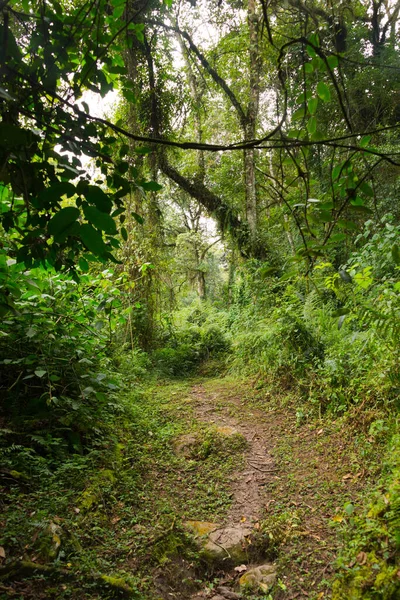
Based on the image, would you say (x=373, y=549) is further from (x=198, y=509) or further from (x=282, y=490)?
(x=198, y=509)

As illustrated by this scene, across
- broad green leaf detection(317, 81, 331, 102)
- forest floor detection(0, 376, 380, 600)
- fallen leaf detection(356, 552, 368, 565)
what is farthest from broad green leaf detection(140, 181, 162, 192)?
fallen leaf detection(356, 552, 368, 565)

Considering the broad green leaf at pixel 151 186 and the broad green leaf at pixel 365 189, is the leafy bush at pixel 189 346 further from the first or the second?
the broad green leaf at pixel 365 189

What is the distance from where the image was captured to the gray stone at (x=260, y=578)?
2.53m

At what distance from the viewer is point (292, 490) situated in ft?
11.7

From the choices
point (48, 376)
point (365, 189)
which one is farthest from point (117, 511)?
point (365, 189)

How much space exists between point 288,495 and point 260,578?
40.0 inches

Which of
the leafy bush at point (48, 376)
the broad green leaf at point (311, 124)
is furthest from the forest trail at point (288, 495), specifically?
the broad green leaf at point (311, 124)

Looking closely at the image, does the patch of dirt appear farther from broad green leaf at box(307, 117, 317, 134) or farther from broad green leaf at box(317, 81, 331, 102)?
broad green leaf at box(317, 81, 331, 102)

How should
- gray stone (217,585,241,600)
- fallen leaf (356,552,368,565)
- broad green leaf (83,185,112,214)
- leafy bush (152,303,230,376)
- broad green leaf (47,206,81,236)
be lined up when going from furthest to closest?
leafy bush (152,303,230,376)
gray stone (217,585,241,600)
fallen leaf (356,552,368,565)
broad green leaf (83,185,112,214)
broad green leaf (47,206,81,236)

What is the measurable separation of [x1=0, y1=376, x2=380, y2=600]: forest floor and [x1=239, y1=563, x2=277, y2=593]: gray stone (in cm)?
3

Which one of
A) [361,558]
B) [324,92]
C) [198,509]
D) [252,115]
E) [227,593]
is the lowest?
[227,593]

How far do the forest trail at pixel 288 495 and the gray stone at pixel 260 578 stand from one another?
0.6 inches

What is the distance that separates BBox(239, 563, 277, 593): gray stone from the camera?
2.53 meters

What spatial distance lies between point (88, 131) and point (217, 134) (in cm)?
1608
